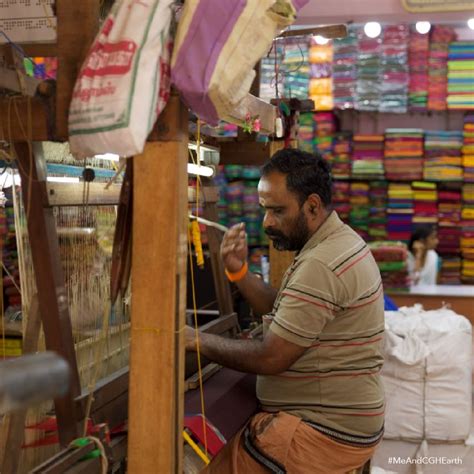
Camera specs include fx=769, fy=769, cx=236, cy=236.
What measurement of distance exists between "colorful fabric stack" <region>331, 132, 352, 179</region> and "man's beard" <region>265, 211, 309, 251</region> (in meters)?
5.52

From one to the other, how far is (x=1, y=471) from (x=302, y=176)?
1.44 meters

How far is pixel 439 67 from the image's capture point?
809cm

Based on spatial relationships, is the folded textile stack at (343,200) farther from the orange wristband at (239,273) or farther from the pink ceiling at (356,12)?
the orange wristband at (239,273)

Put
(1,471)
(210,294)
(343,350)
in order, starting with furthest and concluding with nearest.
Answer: (210,294), (343,350), (1,471)

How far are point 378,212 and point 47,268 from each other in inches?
261

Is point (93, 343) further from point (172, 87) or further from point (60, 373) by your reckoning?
point (60, 373)

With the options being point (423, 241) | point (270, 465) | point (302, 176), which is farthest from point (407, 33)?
point (270, 465)

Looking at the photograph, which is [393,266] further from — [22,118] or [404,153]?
[22,118]

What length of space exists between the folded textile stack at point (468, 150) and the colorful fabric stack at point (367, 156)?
0.86 meters


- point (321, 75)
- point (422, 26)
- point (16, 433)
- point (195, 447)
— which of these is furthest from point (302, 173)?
point (321, 75)

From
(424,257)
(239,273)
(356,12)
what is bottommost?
(424,257)

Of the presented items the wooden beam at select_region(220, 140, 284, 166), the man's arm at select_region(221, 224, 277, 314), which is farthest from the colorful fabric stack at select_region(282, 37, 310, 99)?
the man's arm at select_region(221, 224, 277, 314)

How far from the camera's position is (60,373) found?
2.77 feet

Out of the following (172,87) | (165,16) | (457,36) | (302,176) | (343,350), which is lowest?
(343,350)
